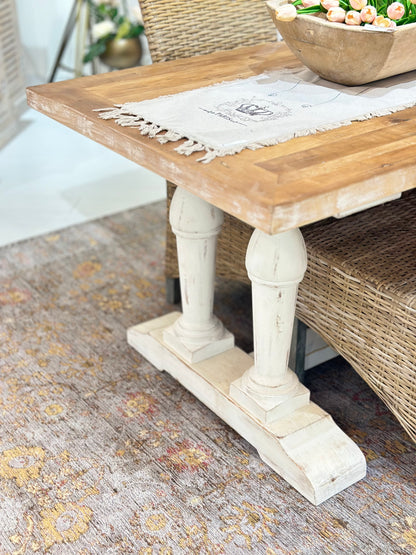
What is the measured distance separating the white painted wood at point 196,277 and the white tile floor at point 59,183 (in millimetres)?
1066

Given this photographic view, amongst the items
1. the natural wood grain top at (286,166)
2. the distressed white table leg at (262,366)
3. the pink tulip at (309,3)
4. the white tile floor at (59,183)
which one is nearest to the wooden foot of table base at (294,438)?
the distressed white table leg at (262,366)

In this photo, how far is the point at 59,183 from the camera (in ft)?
9.77

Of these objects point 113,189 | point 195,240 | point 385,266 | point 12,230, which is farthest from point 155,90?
point 113,189

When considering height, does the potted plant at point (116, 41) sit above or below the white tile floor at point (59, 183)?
above

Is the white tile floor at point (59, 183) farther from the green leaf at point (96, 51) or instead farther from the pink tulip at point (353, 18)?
the pink tulip at point (353, 18)

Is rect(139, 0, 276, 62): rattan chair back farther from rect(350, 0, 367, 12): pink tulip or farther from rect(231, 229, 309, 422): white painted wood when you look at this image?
rect(231, 229, 309, 422): white painted wood

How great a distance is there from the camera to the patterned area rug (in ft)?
4.26

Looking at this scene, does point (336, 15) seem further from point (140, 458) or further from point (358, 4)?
point (140, 458)

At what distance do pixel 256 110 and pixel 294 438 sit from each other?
63 centimetres

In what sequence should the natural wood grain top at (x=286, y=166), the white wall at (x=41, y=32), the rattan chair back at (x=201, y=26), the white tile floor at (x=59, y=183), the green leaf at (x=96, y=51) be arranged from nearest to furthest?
the natural wood grain top at (x=286, y=166) < the rattan chair back at (x=201, y=26) < the white tile floor at (x=59, y=183) < the green leaf at (x=96, y=51) < the white wall at (x=41, y=32)

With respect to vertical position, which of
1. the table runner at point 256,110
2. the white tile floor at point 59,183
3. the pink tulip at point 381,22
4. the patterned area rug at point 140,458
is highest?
the pink tulip at point 381,22

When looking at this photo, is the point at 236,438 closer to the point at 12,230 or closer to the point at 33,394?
the point at 33,394

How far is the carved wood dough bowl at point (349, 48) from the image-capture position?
4.28 ft

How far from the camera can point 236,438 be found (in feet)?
5.04
